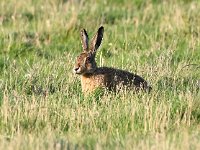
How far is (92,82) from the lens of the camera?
8.38m

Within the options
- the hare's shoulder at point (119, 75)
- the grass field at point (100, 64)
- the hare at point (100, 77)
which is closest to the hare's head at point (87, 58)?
the hare at point (100, 77)

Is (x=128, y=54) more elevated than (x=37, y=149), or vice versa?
(x=128, y=54)

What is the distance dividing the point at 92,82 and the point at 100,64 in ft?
4.98

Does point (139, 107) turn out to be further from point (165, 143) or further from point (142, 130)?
point (165, 143)

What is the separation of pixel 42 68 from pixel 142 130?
9.49 ft

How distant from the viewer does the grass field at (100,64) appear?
21.8 feet

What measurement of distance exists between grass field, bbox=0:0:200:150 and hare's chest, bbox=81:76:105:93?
0.37 feet

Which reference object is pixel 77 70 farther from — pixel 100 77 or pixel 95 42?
pixel 95 42

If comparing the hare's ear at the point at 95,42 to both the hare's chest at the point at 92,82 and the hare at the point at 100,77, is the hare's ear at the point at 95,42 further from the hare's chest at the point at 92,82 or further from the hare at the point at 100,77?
the hare's chest at the point at 92,82

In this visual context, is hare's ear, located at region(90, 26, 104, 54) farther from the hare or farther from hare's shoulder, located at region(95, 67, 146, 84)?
hare's shoulder, located at region(95, 67, 146, 84)

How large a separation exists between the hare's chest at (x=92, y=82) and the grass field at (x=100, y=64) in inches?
4.5

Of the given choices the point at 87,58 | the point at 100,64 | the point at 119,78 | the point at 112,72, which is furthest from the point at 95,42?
the point at 100,64

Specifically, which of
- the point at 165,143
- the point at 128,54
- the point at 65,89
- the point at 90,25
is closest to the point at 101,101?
the point at 65,89

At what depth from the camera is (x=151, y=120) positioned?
6.92m
